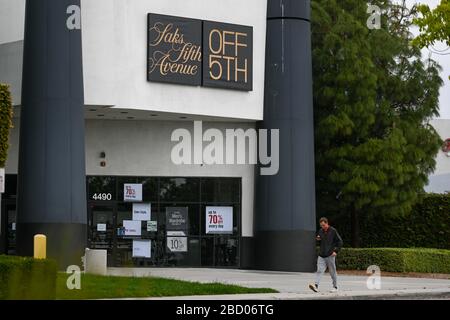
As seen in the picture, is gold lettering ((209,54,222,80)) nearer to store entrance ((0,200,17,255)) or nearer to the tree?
the tree

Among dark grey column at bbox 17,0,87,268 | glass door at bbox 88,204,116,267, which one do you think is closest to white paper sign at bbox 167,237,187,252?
glass door at bbox 88,204,116,267

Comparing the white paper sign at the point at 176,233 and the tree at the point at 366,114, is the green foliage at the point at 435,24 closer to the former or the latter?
the tree at the point at 366,114

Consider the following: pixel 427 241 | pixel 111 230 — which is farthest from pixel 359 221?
pixel 111 230

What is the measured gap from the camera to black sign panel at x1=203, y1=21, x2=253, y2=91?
36.0 meters

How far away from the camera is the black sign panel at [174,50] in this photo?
34750 millimetres

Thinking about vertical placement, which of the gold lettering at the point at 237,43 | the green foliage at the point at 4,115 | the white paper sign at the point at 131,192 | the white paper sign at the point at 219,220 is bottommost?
the white paper sign at the point at 219,220

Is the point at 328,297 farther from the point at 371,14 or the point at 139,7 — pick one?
the point at 371,14

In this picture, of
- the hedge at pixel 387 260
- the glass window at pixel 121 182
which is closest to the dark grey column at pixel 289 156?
the hedge at pixel 387 260

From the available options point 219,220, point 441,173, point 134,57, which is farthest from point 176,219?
point 441,173

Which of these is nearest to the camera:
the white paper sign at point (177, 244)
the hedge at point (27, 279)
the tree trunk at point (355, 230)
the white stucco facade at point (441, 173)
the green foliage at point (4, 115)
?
the hedge at point (27, 279)

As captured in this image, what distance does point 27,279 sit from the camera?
20094mm

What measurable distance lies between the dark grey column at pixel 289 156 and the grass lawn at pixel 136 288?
9974mm

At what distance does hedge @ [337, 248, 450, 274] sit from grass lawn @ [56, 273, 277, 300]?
11788mm

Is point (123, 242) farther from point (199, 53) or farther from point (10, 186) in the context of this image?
point (199, 53)
